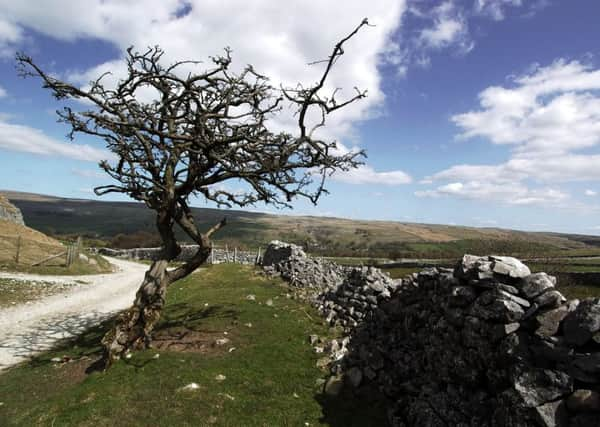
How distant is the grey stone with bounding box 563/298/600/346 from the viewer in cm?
579

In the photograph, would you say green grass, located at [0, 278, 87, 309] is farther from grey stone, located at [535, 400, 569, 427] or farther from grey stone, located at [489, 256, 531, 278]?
grey stone, located at [535, 400, 569, 427]

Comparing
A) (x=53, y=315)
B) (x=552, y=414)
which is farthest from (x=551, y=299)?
(x=53, y=315)

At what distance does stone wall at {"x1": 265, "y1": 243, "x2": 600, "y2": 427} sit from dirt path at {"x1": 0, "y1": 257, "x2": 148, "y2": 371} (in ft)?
41.7

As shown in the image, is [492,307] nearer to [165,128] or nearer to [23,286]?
[165,128]

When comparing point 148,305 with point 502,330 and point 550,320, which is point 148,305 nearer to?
point 502,330

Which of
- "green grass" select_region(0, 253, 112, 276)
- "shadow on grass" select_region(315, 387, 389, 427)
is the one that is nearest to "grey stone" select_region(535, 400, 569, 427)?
"shadow on grass" select_region(315, 387, 389, 427)

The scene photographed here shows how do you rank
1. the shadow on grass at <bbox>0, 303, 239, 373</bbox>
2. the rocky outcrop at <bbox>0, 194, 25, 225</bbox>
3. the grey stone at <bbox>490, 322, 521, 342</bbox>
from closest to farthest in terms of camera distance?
the grey stone at <bbox>490, 322, 521, 342</bbox> → the shadow on grass at <bbox>0, 303, 239, 373</bbox> → the rocky outcrop at <bbox>0, 194, 25, 225</bbox>

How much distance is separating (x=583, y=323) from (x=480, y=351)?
2191 millimetres

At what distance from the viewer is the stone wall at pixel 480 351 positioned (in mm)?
5902

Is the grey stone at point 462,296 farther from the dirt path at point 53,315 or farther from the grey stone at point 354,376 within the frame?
the dirt path at point 53,315

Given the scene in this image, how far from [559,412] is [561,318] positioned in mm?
1646

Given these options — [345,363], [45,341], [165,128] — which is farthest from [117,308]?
[345,363]

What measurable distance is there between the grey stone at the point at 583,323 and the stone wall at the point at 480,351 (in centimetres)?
2

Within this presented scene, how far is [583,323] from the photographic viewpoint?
19.4ft
